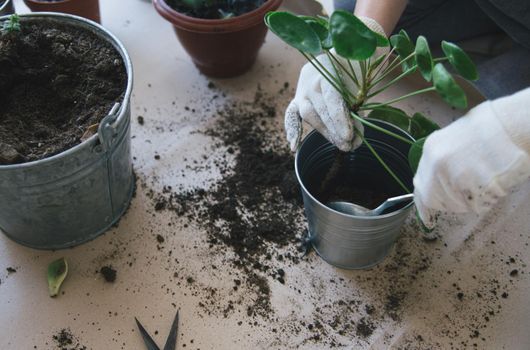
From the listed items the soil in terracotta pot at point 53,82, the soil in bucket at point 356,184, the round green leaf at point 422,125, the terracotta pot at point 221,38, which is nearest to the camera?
the round green leaf at point 422,125

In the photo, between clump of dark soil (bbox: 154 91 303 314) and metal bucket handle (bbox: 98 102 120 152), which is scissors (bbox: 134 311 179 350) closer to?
clump of dark soil (bbox: 154 91 303 314)

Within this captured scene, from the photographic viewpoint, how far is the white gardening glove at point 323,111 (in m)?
1.04

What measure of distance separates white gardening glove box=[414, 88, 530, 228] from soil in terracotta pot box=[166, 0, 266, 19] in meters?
0.88

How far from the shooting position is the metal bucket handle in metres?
1.05

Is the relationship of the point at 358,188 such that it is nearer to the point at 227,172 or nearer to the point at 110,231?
the point at 227,172

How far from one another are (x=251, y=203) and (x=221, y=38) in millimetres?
502

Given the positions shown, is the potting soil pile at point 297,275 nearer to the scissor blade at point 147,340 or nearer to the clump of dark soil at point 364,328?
the clump of dark soil at point 364,328

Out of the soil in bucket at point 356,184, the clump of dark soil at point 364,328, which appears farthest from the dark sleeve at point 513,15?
the clump of dark soil at point 364,328

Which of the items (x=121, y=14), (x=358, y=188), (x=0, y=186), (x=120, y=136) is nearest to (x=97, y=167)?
(x=120, y=136)

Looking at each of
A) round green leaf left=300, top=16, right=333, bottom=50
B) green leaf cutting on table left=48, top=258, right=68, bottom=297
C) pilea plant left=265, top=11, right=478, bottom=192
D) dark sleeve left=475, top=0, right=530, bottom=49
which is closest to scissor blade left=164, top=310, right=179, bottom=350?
green leaf cutting on table left=48, top=258, right=68, bottom=297

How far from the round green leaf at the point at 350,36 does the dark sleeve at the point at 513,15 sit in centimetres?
66

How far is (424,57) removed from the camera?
2.91ft

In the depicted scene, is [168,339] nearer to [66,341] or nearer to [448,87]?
[66,341]

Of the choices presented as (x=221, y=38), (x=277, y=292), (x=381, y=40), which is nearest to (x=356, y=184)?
(x=277, y=292)
